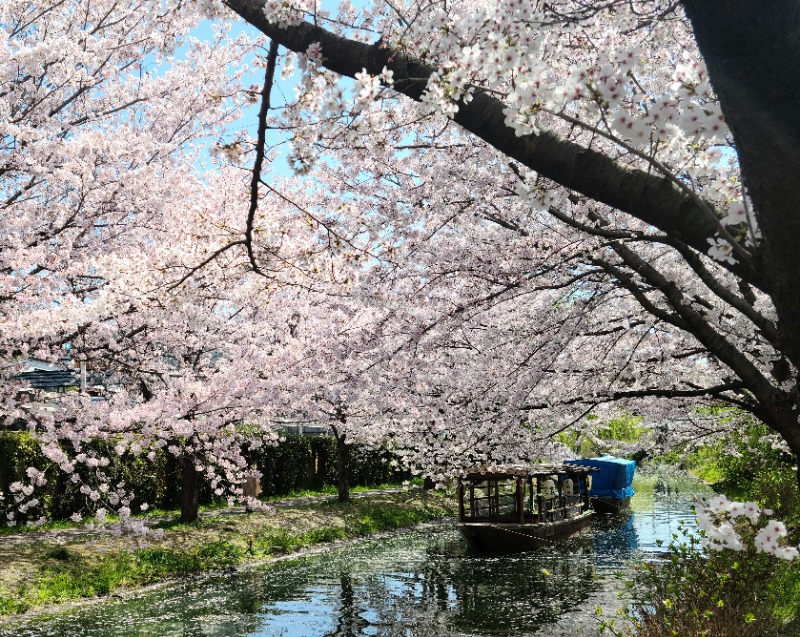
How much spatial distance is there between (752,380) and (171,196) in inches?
366

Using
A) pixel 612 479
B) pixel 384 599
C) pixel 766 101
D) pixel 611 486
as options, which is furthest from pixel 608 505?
pixel 766 101

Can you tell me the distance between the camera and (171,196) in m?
12.2

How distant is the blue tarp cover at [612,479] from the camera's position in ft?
100

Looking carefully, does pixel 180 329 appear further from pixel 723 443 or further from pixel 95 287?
pixel 723 443

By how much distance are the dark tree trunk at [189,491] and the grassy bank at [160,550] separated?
0.38 metres

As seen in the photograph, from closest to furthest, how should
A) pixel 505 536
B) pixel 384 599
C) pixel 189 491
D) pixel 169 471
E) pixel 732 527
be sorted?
pixel 732 527, pixel 384 599, pixel 189 491, pixel 505 536, pixel 169 471

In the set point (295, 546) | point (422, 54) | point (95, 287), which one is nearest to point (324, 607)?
→ point (295, 546)

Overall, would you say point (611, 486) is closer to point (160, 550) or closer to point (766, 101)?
point (160, 550)

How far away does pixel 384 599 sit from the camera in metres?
14.4

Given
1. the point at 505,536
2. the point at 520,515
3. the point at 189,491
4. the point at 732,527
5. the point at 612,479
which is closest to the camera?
the point at 732,527

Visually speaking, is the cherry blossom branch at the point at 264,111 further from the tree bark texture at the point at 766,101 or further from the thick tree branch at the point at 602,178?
the tree bark texture at the point at 766,101

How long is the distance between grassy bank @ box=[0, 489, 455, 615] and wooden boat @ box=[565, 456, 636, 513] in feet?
33.4

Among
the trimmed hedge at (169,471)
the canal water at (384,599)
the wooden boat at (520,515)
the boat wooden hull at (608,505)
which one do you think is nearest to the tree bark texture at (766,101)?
the canal water at (384,599)

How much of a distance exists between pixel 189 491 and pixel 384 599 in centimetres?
673
